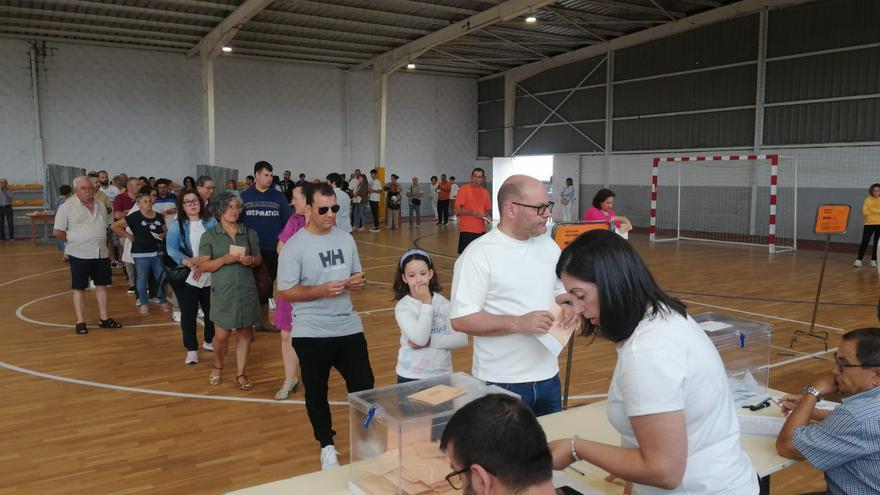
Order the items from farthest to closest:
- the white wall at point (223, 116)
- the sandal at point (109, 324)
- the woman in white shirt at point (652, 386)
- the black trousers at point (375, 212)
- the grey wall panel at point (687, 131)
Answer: the black trousers at point (375, 212), the white wall at point (223, 116), the grey wall panel at point (687, 131), the sandal at point (109, 324), the woman in white shirt at point (652, 386)

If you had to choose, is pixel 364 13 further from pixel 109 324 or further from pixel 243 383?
pixel 243 383

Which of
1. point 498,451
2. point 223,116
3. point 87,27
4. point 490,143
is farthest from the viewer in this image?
point 490,143

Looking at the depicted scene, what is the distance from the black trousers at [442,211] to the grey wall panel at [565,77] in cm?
551

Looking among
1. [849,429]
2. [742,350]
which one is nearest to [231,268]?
[742,350]

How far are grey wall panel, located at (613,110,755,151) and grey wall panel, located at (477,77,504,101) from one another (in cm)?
579

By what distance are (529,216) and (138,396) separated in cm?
401

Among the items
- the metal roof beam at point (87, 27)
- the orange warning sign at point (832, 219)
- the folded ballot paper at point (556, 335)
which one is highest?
the metal roof beam at point (87, 27)

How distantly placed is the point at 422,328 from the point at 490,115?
22.9m

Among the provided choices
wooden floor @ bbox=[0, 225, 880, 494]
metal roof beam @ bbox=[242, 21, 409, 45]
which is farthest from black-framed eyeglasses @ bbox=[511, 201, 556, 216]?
metal roof beam @ bbox=[242, 21, 409, 45]

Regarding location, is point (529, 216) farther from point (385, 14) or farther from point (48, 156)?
point (48, 156)

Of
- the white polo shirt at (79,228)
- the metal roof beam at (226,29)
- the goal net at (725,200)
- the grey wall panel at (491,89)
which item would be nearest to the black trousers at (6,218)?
the metal roof beam at (226,29)

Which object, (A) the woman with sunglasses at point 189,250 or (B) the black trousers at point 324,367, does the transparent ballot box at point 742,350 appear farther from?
(A) the woman with sunglasses at point 189,250

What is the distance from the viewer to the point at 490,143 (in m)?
25.6

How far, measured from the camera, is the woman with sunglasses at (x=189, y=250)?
5.93 m
